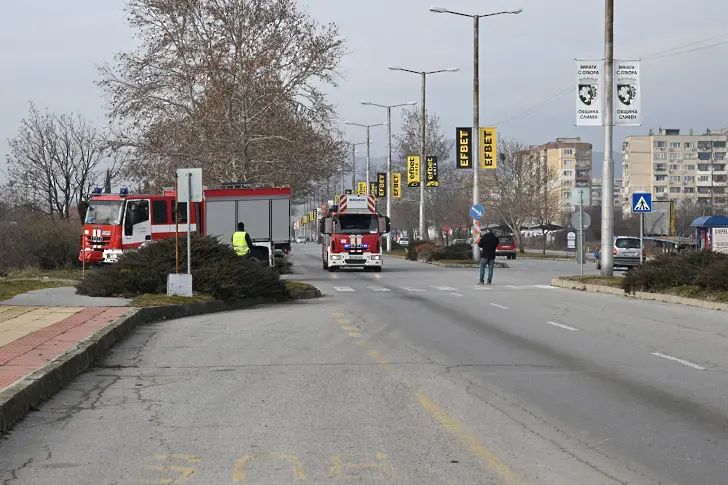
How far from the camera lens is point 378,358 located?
42.2 ft

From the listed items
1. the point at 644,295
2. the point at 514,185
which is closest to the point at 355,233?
the point at 644,295

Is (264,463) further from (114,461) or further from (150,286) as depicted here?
(150,286)

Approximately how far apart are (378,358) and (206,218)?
89.1 feet

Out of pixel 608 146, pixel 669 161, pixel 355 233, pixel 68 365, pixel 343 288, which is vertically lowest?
pixel 343 288

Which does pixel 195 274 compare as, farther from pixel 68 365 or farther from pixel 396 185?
pixel 396 185

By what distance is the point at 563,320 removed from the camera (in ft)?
62.1

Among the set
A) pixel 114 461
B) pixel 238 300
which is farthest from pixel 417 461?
pixel 238 300

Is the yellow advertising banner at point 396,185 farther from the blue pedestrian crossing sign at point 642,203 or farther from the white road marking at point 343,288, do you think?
the white road marking at point 343,288

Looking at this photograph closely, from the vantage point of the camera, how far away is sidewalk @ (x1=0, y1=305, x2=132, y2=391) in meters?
10.7

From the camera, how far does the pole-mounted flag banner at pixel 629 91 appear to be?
2986 cm

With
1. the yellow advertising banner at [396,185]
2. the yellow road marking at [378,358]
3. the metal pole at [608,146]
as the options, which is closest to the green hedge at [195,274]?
the yellow road marking at [378,358]

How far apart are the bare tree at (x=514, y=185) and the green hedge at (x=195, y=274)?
64971mm

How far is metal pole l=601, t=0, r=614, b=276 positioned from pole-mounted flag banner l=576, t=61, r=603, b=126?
0.51m

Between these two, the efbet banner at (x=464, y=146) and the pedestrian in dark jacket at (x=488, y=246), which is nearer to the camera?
the pedestrian in dark jacket at (x=488, y=246)
